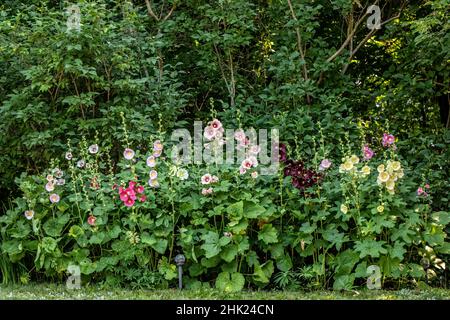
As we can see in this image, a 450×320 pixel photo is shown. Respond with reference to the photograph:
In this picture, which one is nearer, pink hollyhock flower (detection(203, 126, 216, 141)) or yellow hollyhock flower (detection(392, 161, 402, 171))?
yellow hollyhock flower (detection(392, 161, 402, 171))

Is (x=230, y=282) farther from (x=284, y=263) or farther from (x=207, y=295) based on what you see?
(x=284, y=263)

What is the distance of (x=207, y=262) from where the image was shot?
4285 millimetres

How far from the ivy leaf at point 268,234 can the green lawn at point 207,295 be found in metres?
0.38

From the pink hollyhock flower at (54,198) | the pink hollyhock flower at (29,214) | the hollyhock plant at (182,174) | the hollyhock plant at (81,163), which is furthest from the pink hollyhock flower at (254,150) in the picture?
the pink hollyhock flower at (29,214)

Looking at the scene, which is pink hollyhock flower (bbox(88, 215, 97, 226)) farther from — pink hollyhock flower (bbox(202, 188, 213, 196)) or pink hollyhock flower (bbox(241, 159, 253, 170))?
pink hollyhock flower (bbox(241, 159, 253, 170))

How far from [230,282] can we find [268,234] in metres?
0.46

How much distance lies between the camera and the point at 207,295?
400cm

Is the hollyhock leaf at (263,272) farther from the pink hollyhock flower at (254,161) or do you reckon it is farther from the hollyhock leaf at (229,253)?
the pink hollyhock flower at (254,161)

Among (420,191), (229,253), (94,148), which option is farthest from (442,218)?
(94,148)

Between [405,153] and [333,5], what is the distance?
184 cm

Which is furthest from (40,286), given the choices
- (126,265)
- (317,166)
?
(317,166)

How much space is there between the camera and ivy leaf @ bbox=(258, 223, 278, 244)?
13.9ft

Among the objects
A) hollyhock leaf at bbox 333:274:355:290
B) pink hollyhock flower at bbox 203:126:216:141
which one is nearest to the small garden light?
pink hollyhock flower at bbox 203:126:216:141

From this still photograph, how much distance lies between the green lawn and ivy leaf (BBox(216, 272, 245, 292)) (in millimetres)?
68
